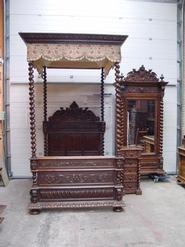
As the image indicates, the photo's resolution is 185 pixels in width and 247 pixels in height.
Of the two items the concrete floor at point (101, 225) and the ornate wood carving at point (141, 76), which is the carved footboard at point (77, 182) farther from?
the ornate wood carving at point (141, 76)

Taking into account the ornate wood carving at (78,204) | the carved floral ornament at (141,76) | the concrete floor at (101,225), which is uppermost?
the carved floral ornament at (141,76)

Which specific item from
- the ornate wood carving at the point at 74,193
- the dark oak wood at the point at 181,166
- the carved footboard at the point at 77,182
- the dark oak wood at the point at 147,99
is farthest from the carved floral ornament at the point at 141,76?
the ornate wood carving at the point at 74,193

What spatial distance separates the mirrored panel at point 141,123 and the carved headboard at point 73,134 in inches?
23.8

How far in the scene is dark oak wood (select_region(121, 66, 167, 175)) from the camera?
21.7ft

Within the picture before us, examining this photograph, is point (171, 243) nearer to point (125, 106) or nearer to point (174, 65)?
point (125, 106)

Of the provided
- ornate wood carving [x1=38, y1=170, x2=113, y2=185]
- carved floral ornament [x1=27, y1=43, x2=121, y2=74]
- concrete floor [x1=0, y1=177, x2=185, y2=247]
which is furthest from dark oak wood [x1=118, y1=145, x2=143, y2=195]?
carved floral ornament [x1=27, y1=43, x2=121, y2=74]

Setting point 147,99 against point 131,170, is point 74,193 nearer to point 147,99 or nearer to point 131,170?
point 131,170

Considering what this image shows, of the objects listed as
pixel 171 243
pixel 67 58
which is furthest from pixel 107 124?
pixel 171 243

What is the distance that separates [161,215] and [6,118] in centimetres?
395

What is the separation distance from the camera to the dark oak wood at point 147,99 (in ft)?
21.7

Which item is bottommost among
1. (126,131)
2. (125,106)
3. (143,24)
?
(126,131)

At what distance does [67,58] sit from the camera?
15.8 feet

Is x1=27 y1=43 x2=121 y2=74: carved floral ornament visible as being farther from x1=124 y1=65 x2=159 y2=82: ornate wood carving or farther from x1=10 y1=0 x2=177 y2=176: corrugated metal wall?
x1=10 y1=0 x2=177 y2=176: corrugated metal wall

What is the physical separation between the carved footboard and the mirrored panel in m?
1.77
